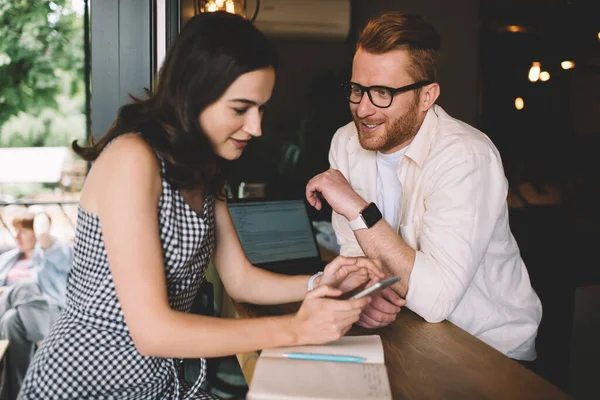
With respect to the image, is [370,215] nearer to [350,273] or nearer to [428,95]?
[350,273]

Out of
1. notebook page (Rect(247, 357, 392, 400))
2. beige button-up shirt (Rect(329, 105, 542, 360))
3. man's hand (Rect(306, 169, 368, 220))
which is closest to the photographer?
notebook page (Rect(247, 357, 392, 400))

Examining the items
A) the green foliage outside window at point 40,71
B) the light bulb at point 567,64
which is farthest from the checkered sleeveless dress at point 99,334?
the light bulb at point 567,64

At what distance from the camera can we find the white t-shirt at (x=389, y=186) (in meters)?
2.05

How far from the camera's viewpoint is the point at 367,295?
1177 mm

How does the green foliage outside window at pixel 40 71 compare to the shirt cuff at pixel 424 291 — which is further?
the green foliage outside window at pixel 40 71

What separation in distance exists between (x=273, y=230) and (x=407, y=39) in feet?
3.06

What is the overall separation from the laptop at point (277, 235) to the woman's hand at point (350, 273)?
787mm

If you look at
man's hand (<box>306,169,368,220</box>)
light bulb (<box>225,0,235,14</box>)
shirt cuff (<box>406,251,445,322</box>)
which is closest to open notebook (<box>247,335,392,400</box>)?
shirt cuff (<box>406,251,445,322</box>)

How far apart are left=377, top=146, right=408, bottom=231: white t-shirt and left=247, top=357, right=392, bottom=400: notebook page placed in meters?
1.00

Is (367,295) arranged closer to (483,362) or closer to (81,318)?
(483,362)

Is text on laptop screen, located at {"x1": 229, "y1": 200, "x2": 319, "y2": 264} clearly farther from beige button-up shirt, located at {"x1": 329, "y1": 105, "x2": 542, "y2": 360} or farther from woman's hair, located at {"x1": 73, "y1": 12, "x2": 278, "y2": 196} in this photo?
woman's hair, located at {"x1": 73, "y1": 12, "x2": 278, "y2": 196}

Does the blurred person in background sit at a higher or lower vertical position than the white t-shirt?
lower

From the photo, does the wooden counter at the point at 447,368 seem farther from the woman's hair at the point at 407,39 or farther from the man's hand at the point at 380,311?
the woman's hair at the point at 407,39

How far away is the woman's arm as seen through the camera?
3.57ft
